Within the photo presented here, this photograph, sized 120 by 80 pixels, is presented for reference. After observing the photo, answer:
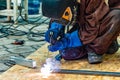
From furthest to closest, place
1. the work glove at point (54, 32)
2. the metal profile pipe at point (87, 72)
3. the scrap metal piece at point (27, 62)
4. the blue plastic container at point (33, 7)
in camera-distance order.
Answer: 1. the blue plastic container at point (33, 7)
2. the work glove at point (54, 32)
3. the scrap metal piece at point (27, 62)
4. the metal profile pipe at point (87, 72)

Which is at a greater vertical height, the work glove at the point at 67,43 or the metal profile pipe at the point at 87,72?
the work glove at the point at 67,43

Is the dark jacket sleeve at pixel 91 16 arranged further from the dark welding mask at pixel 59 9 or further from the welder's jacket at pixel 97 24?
the dark welding mask at pixel 59 9

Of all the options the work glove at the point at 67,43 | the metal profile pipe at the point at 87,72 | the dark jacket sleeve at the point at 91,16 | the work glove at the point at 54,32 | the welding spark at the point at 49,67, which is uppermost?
the dark jacket sleeve at the point at 91,16

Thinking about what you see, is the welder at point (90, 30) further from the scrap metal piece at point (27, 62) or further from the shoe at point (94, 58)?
the scrap metal piece at point (27, 62)

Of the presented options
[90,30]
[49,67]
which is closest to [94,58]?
[90,30]

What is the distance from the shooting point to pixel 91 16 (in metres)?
1.84

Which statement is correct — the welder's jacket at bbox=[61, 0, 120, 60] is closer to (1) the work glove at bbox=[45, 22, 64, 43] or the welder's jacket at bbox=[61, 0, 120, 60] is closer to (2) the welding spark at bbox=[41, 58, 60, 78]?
(1) the work glove at bbox=[45, 22, 64, 43]

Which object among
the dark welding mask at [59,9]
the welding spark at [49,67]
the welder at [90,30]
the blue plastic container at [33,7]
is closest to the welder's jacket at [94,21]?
the welder at [90,30]

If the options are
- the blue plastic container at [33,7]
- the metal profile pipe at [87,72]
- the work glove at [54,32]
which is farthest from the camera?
the blue plastic container at [33,7]

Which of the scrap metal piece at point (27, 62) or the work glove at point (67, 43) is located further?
the work glove at point (67, 43)

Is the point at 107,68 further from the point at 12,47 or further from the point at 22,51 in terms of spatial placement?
the point at 12,47

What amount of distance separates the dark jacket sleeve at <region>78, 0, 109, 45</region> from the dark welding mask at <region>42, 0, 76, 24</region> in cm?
13

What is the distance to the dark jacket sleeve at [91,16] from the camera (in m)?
1.85

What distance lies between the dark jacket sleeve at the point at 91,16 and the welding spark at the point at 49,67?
0.79ft
